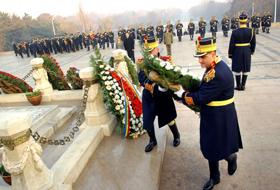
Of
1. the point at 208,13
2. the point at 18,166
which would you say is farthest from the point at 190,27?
the point at 208,13

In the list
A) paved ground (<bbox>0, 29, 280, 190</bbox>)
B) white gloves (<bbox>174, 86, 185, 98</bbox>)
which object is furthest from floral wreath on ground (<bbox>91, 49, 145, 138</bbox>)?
white gloves (<bbox>174, 86, 185, 98</bbox>)

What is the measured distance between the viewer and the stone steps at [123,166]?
344 cm

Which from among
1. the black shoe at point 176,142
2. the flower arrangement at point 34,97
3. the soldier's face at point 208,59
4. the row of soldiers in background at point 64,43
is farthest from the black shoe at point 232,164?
the row of soldiers in background at point 64,43

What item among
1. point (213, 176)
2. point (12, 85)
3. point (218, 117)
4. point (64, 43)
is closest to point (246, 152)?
point (213, 176)

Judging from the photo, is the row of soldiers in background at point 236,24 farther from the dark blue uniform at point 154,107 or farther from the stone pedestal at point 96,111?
the dark blue uniform at point 154,107

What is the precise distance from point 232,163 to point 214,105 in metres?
0.96

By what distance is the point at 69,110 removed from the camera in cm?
588

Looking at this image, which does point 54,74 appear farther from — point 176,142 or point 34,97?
point 176,142

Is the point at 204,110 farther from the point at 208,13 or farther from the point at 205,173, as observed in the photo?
the point at 208,13

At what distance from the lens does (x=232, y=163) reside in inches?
A: 138

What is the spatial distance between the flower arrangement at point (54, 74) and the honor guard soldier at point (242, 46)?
185 inches

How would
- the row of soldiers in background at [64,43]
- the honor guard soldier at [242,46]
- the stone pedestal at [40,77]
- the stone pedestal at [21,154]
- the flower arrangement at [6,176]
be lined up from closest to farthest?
1. the stone pedestal at [21,154]
2. the flower arrangement at [6,176]
3. the honor guard soldier at [242,46]
4. the stone pedestal at [40,77]
5. the row of soldiers in background at [64,43]

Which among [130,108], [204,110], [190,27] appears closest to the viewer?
[204,110]

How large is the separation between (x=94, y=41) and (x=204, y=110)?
20454 millimetres
